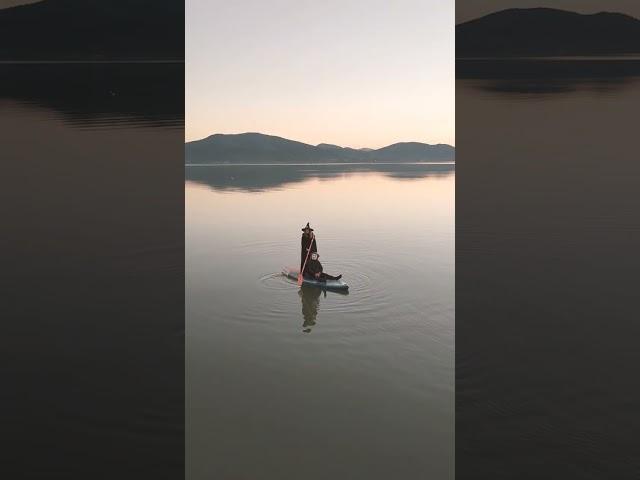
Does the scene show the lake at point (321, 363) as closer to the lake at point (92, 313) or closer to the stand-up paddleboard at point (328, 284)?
the stand-up paddleboard at point (328, 284)

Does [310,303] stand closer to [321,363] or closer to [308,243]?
[308,243]

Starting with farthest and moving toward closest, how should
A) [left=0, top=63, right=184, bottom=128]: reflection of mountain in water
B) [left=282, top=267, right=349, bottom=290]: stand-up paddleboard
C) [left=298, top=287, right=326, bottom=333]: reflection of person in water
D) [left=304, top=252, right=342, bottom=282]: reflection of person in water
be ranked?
[left=0, top=63, right=184, bottom=128]: reflection of mountain in water, [left=304, top=252, right=342, bottom=282]: reflection of person in water, [left=282, top=267, right=349, bottom=290]: stand-up paddleboard, [left=298, top=287, right=326, bottom=333]: reflection of person in water

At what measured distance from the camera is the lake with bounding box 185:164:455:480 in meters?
9.26

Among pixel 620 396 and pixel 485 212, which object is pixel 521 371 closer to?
pixel 620 396

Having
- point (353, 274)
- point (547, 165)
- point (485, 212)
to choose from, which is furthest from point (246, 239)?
point (547, 165)

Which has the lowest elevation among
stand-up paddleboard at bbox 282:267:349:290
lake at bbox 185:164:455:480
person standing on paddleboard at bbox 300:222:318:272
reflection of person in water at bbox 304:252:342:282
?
lake at bbox 185:164:455:480

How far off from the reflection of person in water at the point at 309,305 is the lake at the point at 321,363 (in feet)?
0.24

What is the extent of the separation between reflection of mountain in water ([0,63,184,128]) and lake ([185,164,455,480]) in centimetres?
3534

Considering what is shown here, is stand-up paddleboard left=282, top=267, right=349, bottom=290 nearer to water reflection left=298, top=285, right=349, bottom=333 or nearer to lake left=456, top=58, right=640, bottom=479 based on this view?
water reflection left=298, top=285, right=349, bottom=333

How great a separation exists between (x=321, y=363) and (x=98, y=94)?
88.7 meters

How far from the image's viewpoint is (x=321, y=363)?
43.9ft

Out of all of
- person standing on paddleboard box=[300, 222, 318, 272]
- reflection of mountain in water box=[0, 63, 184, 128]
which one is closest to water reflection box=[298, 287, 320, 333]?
person standing on paddleboard box=[300, 222, 318, 272]

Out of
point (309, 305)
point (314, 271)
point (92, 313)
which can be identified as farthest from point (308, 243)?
point (92, 313)

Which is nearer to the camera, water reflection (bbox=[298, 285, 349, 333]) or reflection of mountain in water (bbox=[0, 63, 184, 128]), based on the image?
water reflection (bbox=[298, 285, 349, 333])
